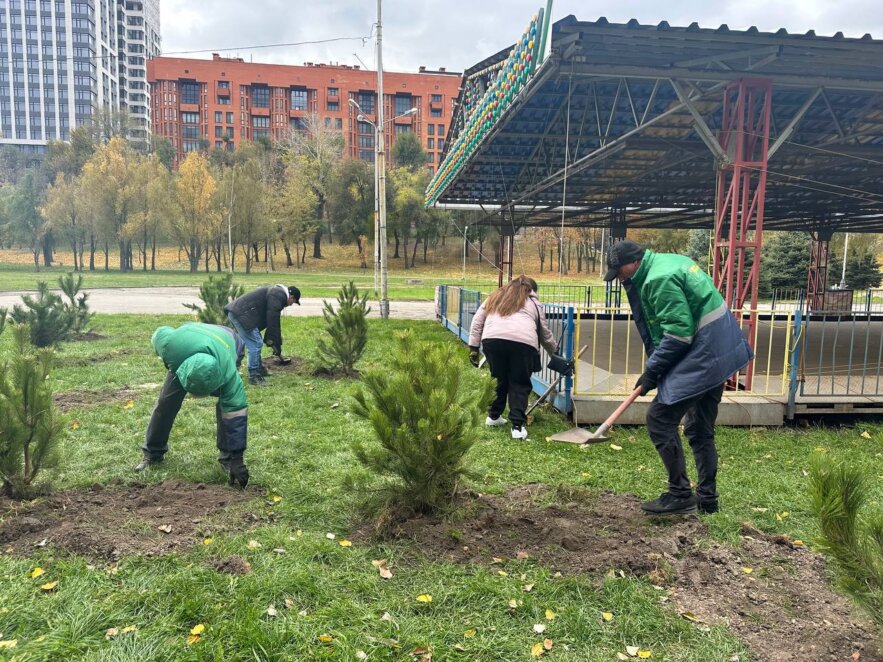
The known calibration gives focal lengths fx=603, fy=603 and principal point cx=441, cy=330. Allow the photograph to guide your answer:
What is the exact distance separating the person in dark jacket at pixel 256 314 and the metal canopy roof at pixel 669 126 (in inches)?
147

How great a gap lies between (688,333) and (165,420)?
3.74 metres

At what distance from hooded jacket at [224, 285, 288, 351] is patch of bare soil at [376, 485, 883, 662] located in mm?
4719

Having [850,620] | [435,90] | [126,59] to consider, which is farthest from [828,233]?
[126,59]

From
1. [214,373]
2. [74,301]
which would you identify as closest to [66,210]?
[74,301]

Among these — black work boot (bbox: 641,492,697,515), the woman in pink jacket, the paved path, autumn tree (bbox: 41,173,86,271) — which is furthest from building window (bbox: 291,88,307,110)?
black work boot (bbox: 641,492,697,515)

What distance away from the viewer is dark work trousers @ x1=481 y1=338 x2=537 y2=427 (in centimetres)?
550

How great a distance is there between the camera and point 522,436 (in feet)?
18.0

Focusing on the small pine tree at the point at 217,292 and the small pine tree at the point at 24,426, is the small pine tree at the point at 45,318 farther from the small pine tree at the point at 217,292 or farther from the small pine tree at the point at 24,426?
the small pine tree at the point at 24,426

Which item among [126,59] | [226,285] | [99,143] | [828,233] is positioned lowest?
[226,285]

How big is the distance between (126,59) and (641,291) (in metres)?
126

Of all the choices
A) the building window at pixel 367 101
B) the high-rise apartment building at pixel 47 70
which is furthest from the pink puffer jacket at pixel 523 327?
the high-rise apartment building at pixel 47 70

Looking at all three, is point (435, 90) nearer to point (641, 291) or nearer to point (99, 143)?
point (99, 143)

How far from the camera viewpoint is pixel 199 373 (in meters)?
3.74

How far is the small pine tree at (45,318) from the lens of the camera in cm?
950
